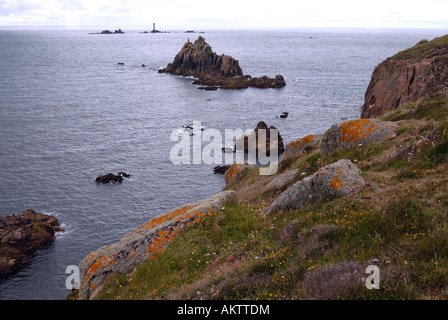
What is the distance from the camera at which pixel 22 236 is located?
36438mm

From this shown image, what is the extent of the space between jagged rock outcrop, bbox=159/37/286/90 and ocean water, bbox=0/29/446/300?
17.7 ft

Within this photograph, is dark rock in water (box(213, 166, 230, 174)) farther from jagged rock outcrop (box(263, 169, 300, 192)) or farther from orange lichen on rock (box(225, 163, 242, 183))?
jagged rock outcrop (box(263, 169, 300, 192))

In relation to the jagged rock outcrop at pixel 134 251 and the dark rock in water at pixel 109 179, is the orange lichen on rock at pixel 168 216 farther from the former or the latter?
the dark rock in water at pixel 109 179

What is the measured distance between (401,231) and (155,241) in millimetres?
8191

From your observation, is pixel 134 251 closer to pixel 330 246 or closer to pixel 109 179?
pixel 330 246

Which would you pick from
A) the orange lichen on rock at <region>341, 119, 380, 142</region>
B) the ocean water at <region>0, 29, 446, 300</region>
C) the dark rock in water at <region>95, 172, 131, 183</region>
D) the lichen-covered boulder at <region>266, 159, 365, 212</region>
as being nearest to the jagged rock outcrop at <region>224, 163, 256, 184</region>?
the orange lichen on rock at <region>341, 119, 380, 142</region>

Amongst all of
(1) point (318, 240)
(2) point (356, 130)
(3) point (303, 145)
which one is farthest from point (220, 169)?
(1) point (318, 240)

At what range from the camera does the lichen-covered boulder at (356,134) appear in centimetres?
1647

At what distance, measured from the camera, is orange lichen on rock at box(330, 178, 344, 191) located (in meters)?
11.2

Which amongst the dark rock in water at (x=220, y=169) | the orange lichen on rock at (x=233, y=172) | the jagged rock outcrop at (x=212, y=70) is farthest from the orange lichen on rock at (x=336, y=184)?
the jagged rock outcrop at (x=212, y=70)

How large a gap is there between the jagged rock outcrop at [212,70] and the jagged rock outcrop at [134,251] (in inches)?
4017

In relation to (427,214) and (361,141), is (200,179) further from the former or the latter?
(427,214)

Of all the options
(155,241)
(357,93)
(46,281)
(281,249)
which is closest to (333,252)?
(281,249)
